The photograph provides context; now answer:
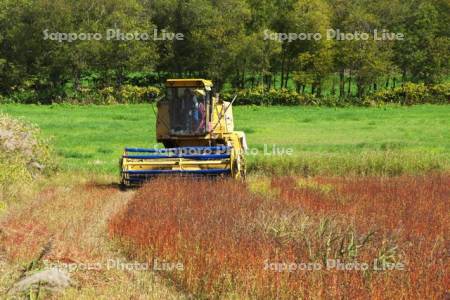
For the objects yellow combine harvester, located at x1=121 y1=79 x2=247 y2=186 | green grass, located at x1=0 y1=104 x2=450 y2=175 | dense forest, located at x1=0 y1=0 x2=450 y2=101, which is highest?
dense forest, located at x1=0 y1=0 x2=450 y2=101

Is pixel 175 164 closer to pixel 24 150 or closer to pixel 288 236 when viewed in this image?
pixel 24 150

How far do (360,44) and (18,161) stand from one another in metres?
42.4

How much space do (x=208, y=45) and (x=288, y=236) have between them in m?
47.1

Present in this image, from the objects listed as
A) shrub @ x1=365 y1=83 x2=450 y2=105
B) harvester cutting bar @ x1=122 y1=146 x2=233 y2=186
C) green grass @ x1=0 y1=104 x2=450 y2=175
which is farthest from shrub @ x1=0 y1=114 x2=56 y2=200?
shrub @ x1=365 y1=83 x2=450 y2=105

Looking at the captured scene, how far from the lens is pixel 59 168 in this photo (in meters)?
18.4

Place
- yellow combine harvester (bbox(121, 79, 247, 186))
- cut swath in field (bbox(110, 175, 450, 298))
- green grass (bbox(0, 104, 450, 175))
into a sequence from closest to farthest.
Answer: cut swath in field (bbox(110, 175, 450, 298)) → yellow combine harvester (bbox(121, 79, 247, 186)) → green grass (bbox(0, 104, 450, 175))

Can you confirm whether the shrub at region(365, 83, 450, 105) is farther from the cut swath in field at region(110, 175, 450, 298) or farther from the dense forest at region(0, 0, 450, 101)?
the cut swath in field at region(110, 175, 450, 298)

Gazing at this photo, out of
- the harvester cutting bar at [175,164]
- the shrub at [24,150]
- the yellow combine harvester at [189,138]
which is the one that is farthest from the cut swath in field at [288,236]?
the shrub at [24,150]

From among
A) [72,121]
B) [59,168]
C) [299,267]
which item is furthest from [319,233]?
[72,121]

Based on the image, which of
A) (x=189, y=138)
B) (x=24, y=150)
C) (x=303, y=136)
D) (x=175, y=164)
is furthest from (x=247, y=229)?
(x=303, y=136)

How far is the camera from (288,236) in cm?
805

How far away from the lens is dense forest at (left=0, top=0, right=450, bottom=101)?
173 feet

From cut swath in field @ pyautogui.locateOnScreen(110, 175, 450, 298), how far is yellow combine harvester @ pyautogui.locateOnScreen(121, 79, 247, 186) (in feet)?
7.57

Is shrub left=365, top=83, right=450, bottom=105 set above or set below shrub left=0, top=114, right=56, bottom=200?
above
